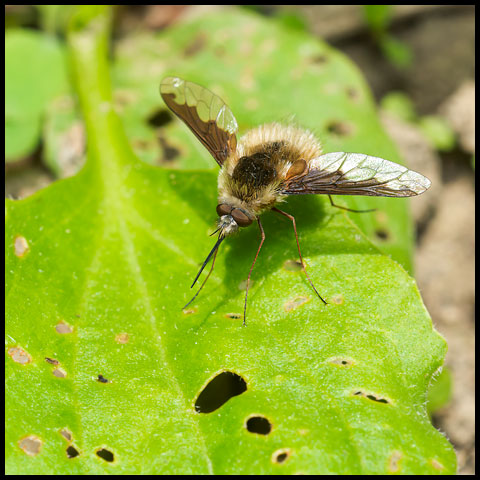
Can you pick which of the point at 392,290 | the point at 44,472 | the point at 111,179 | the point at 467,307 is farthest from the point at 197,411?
the point at 467,307

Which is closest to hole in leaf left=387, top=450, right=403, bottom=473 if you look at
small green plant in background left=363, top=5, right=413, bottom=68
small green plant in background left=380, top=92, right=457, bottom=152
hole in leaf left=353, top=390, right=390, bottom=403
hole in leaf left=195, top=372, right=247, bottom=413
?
hole in leaf left=353, top=390, right=390, bottom=403

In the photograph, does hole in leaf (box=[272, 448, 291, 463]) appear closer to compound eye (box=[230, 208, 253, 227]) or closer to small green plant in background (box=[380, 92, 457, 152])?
compound eye (box=[230, 208, 253, 227])

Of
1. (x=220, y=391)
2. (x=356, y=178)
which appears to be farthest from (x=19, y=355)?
(x=356, y=178)

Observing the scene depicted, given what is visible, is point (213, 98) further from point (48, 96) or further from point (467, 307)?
point (467, 307)

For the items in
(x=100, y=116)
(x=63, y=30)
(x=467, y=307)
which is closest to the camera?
(x=100, y=116)

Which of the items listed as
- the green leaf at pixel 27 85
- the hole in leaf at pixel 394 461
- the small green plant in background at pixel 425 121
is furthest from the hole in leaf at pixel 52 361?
the small green plant in background at pixel 425 121

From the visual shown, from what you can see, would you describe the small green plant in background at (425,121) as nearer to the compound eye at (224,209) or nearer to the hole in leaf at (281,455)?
the compound eye at (224,209)

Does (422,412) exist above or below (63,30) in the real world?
below
